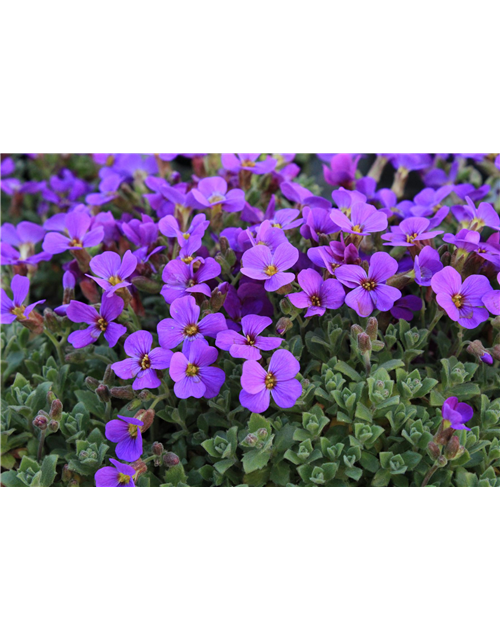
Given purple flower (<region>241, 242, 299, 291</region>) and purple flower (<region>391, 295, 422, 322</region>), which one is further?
purple flower (<region>391, 295, 422, 322</region>)

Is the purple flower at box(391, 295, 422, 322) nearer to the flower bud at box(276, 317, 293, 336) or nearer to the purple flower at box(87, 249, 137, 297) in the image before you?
the flower bud at box(276, 317, 293, 336)

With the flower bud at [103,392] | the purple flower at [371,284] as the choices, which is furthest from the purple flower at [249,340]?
the flower bud at [103,392]

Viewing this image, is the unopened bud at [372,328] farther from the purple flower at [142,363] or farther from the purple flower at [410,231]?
the purple flower at [142,363]

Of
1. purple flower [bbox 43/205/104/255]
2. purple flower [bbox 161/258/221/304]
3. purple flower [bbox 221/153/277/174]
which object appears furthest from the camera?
purple flower [bbox 221/153/277/174]

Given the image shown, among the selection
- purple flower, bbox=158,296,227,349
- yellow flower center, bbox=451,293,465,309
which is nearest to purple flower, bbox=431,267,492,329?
yellow flower center, bbox=451,293,465,309

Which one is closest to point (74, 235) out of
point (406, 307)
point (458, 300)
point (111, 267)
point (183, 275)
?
point (111, 267)

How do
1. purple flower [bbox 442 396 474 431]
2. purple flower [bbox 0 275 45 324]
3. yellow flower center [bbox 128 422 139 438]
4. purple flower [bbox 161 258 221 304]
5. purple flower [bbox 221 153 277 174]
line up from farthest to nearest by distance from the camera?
purple flower [bbox 221 153 277 174]
purple flower [bbox 0 275 45 324]
purple flower [bbox 161 258 221 304]
yellow flower center [bbox 128 422 139 438]
purple flower [bbox 442 396 474 431]

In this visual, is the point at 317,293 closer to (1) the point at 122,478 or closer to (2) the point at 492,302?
(2) the point at 492,302
